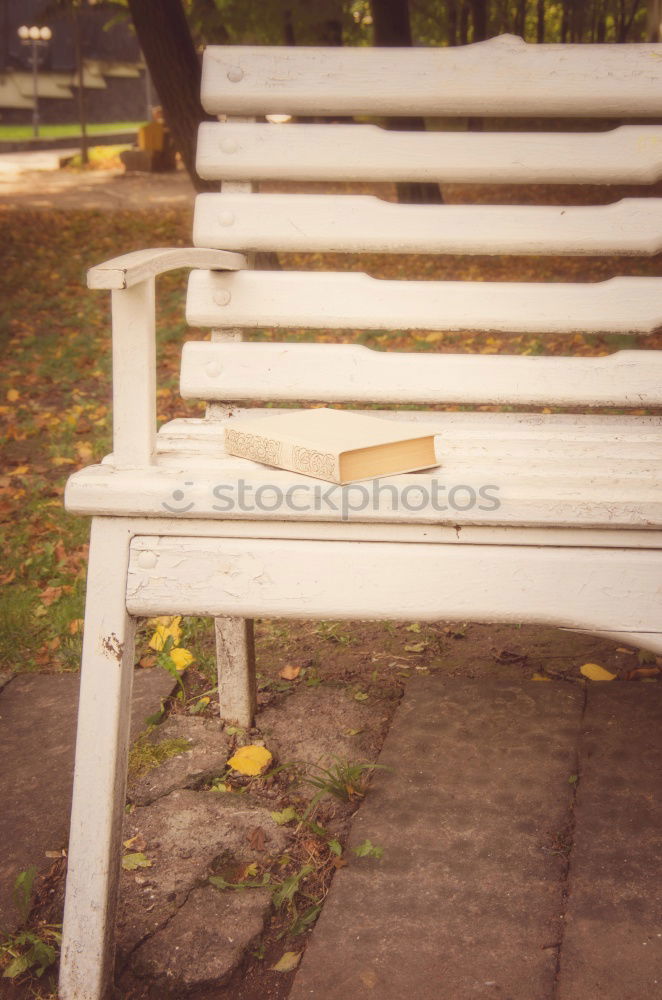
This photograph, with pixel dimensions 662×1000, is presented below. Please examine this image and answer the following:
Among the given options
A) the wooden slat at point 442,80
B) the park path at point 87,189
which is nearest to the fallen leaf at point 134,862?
the wooden slat at point 442,80

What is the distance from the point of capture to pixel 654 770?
1.79 metres

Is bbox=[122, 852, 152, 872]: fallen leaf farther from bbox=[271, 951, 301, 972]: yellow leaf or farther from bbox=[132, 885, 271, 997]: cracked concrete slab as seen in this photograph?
bbox=[271, 951, 301, 972]: yellow leaf

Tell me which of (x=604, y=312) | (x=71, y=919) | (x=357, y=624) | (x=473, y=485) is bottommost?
(x=357, y=624)

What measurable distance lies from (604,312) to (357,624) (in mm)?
1074

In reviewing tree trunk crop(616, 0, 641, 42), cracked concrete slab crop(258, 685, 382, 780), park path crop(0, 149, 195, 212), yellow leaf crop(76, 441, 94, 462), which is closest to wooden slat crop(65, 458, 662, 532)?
cracked concrete slab crop(258, 685, 382, 780)

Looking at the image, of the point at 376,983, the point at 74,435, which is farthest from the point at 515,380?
the point at 74,435

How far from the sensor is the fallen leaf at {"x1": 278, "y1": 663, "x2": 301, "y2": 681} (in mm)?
2285

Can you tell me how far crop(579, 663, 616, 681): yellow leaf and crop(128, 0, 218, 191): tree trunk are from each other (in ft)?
13.7

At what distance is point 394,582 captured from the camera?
126 centimetres

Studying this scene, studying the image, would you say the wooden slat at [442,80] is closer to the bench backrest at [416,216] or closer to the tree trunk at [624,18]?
the bench backrest at [416,216]

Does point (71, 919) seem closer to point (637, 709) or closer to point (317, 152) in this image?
point (637, 709)

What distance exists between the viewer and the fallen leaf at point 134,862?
163 centimetres

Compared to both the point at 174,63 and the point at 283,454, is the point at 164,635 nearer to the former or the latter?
the point at 283,454

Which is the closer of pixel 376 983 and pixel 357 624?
pixel 376 983
